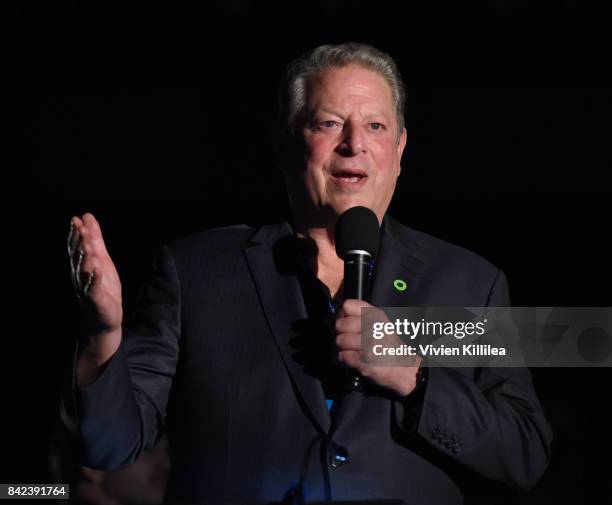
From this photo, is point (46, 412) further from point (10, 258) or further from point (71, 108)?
point (71, 108)

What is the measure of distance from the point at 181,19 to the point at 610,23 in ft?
5.92

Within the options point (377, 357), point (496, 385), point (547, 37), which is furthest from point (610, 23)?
point (377, 357)

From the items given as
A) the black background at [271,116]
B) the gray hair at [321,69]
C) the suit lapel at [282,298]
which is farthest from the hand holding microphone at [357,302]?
the black background at [271,116]

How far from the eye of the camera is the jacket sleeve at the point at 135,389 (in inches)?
75.0

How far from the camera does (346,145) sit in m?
2.24

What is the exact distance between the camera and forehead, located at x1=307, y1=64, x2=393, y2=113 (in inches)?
90.5

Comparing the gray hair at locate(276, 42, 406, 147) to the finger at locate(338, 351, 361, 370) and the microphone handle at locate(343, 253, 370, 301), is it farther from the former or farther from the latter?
the finger at locate(338, 351, 361, 370)

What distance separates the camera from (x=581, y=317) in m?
3.25

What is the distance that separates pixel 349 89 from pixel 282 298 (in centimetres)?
57

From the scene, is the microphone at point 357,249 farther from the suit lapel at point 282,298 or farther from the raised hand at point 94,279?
the raised hand at point 94,279

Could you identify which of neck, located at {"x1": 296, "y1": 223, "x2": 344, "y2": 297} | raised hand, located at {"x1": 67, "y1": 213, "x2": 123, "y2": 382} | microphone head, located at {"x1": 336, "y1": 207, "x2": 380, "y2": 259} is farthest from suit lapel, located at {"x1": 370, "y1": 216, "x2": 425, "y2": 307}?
raised hand, located at {"x1": 67, "y1": 213, "x2": 123, "y2": 382}

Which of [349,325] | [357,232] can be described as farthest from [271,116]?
[349,325]

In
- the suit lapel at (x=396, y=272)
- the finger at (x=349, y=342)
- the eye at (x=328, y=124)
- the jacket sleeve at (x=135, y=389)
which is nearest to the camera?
the finger at (x=349, y=342)

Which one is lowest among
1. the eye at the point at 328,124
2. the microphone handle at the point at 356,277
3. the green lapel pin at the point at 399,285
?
the green lapel pin at the point at 399,285
